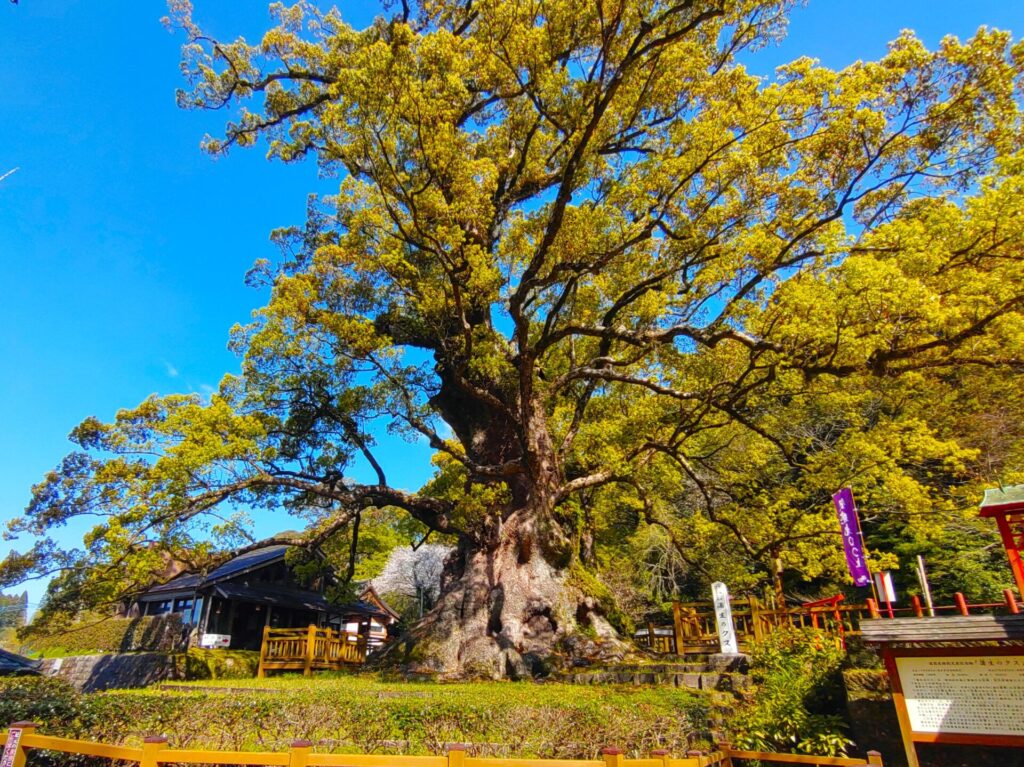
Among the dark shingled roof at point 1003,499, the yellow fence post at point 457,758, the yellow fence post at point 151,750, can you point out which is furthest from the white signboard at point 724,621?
the yellow fence post at point 151,750

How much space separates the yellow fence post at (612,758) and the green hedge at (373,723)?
1.74 m

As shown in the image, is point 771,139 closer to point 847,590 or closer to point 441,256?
point 441,256

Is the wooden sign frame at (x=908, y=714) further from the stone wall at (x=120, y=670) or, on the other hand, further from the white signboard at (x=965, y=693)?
the stone wall at (x=120, y=670)

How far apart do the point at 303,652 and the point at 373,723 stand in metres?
11.4

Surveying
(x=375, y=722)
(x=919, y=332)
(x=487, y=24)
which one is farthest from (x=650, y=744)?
(x=487, y=24)

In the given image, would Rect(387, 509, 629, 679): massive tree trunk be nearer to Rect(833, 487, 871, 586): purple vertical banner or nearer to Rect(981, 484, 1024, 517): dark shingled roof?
Rect(833, 487, 871, 586): purple vertical banner

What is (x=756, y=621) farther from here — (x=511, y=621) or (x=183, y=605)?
(x=183, y=605)

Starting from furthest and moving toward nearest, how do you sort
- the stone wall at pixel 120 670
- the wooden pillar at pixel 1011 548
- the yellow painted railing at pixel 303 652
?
the stone wall at pixel 120 670
the yellow painted railing at pixel 303 652
the wooden pillar at pixel 1011 548

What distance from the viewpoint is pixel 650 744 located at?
5234mm

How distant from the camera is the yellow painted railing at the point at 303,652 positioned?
14758 millimetres

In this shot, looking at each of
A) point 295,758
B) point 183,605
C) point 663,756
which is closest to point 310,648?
point 183,605

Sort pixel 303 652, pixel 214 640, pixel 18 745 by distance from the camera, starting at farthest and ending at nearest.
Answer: pixel 214 640 < pixel 303 652 < pixel 18 745

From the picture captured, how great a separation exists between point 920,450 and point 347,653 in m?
15.6

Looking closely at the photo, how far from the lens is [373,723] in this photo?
5281 millimetres
